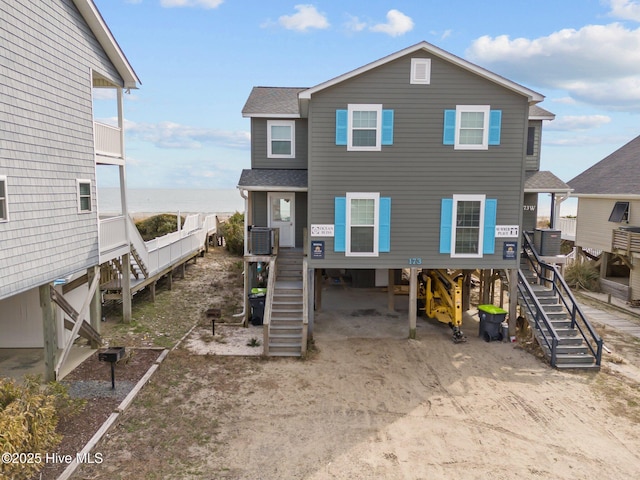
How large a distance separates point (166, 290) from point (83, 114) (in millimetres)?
9870

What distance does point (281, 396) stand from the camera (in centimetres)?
1009

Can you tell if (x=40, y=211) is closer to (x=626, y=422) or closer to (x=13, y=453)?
(x=13, y=453)

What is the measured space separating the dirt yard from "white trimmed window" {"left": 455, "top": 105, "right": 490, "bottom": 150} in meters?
5.94

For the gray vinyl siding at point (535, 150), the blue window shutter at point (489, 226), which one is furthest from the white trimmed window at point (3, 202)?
the gray vinyl siding at point (535, 150)

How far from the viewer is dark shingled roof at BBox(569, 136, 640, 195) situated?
21.0 metres

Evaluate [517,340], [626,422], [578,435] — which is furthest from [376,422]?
[517,340]

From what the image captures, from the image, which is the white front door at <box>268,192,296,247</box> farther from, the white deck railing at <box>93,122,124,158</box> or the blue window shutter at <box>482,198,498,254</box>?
the blue window shutter at <box>482,198,498,254</box>

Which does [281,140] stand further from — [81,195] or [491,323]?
[491,323]

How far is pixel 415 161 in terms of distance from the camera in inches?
522

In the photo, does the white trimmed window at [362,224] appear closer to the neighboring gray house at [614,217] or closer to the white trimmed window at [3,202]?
the white trimmed window at [3,202]

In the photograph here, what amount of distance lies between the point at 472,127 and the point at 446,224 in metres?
2.89

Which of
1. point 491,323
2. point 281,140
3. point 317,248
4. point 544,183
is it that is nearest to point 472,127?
point 544,183

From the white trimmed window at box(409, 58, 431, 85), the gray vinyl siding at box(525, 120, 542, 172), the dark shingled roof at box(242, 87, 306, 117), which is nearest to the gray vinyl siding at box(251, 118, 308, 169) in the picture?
the dark shingled roof at box(242, 87, 306, 117)

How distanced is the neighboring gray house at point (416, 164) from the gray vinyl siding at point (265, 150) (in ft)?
11.0
